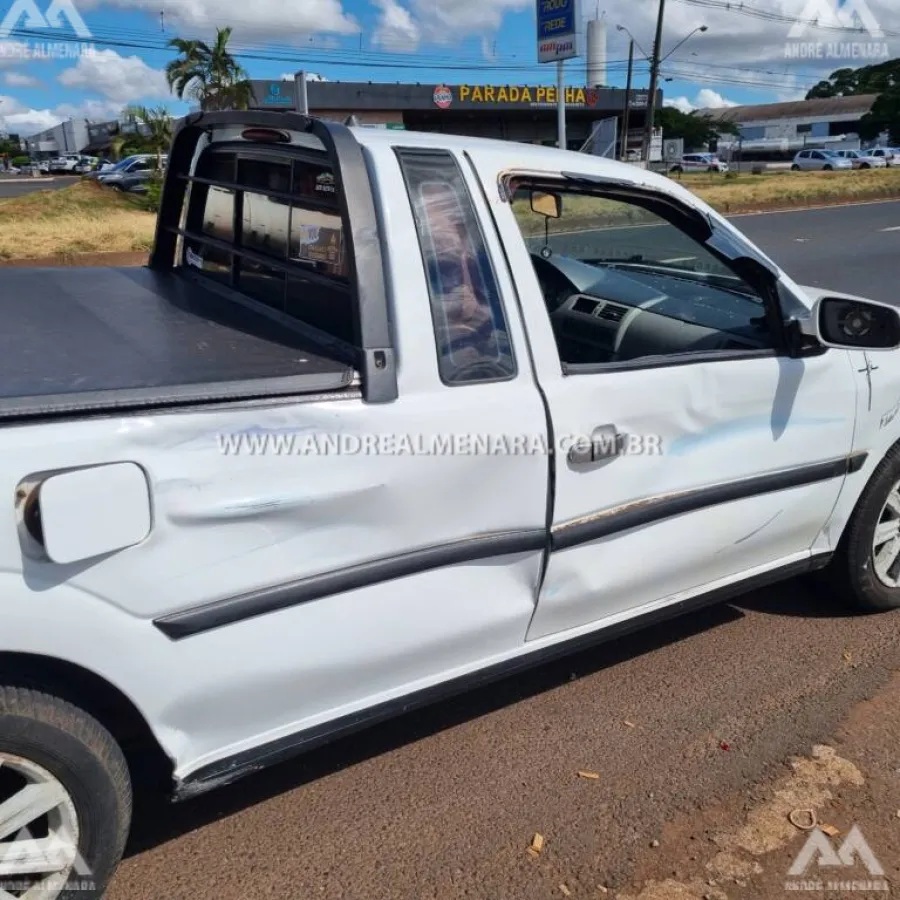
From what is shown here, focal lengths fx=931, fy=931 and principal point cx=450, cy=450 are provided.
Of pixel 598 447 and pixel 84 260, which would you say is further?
pixel 84 260

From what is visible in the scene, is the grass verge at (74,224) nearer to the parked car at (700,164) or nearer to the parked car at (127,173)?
the parked car at (127,173)

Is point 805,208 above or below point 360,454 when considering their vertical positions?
below

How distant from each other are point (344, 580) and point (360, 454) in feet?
1.02

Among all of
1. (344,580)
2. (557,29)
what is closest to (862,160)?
(557,29)

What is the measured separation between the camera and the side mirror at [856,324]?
9.64ft

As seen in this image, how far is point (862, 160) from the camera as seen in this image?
5250 centimetres

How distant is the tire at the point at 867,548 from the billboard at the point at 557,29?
17.3m

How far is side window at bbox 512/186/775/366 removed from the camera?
10.1ft

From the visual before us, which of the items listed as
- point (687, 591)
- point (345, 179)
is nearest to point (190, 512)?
point (345, 179)

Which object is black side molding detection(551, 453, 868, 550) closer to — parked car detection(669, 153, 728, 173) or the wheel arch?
the wheel arch

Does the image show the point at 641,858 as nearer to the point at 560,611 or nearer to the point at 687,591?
the point at 560,611

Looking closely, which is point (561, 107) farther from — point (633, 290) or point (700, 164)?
point (700, 164)

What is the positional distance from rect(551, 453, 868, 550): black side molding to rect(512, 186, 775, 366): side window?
1.38 ft

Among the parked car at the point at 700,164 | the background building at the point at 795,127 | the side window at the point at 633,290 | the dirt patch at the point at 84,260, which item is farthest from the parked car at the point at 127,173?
the background building at the point at 795,127
